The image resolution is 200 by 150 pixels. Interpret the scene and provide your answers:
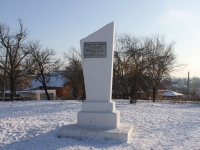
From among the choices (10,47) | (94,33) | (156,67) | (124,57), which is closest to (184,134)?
(94,33)

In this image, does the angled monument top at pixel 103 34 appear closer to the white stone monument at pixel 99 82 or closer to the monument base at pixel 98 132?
the white stone monument at pixel 99 82

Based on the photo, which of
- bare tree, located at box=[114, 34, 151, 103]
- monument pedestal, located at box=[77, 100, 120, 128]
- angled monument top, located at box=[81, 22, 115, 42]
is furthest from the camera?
bare tree, located at box=[114, 34, 151, 103]

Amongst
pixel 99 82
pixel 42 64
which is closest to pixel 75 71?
pixel 42 64

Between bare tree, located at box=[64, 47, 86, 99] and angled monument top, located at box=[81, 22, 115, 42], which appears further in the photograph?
bare tree, located at box=[64, 47, 86, 99]

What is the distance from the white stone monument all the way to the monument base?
0.39 ft

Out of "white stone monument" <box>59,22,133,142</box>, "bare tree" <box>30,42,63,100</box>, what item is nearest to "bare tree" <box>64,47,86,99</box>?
"bare tree" <box>30,42,63,100</box>

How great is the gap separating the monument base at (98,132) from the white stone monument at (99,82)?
118 mm

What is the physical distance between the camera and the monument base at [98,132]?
560 cm

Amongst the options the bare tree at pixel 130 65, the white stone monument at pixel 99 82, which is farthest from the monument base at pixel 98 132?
the bare tree at pixel 130 65

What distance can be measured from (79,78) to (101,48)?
60.4 feet

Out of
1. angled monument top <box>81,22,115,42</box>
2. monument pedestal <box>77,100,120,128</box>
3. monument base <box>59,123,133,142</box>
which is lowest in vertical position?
monument base <box>59,123,133,142</box>

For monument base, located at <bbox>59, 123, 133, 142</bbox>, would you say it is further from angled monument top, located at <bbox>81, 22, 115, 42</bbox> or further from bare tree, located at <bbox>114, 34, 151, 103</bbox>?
bare tree, located at <bbox>114, 34, 151, 103</bbox>

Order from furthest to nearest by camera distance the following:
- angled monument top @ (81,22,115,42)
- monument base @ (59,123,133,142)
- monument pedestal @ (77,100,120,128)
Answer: angled monument top @ (81,22,115,42) → monument pedestal @ (77,100,120,128) → monument base @ (59,123,133,142)

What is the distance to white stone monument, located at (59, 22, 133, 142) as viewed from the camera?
620 centimetres
